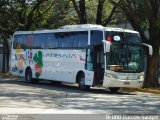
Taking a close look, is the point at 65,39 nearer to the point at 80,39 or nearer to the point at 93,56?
the point at 80,39

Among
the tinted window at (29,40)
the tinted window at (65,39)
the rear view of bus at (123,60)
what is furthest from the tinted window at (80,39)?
the tinted window at (29,40)

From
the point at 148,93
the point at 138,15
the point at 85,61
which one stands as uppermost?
the point at 138,15

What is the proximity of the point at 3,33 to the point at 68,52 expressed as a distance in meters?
18.0

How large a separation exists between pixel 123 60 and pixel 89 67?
1.86m

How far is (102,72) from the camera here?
24.3m

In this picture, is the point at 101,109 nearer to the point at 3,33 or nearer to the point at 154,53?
the point at 154,53

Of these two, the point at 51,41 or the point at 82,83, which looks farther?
the point at 51,41

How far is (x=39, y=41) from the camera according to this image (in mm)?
30016

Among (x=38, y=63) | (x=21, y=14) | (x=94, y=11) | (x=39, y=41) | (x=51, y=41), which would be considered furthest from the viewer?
(x=94, y=11)

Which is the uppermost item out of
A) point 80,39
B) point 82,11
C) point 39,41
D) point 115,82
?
point 82,11

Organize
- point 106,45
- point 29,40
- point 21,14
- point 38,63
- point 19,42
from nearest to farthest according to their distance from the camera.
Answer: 1. point 106,45
2. point 38,63
3. point 29,40
4. point 19,42
5. point 21,14

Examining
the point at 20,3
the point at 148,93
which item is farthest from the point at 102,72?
the point at 20,3

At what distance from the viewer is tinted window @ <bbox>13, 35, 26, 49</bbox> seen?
32.2 m

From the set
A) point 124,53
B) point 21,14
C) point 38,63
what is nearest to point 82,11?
point 38,63
